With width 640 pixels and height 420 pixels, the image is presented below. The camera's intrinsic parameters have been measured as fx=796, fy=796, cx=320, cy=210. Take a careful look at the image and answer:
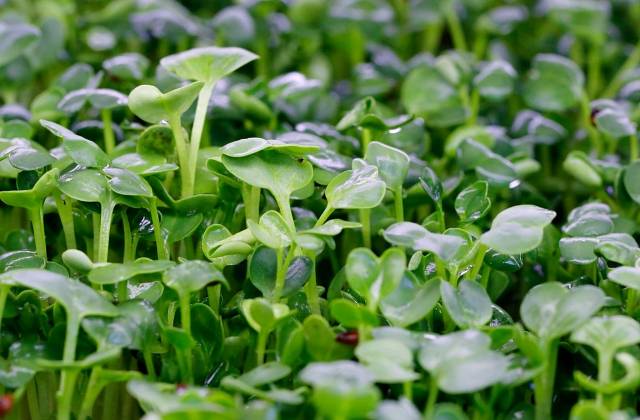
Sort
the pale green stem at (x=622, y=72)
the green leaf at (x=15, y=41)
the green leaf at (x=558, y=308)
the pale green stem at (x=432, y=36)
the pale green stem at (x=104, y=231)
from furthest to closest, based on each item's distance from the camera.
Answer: the pale green stem at (x=432, y=36)
the pale green stem at (x=622, y=72)
the green leaf at (x=15, y=41)
the pale green stem at (x=104, y=231)
the green leaf at (x=558, y=308)

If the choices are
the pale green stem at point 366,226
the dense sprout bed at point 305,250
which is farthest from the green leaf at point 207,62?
the pale green stem at point 366,226

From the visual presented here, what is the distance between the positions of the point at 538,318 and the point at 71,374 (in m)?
0.41

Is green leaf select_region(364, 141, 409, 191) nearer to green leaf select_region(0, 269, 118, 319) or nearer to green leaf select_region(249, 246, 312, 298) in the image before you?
green leaf select_region(249, 246, 312, 298)

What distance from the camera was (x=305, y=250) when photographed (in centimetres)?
78

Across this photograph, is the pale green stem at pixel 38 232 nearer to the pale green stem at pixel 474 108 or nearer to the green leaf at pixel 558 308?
the green leaf at pixel 558 308

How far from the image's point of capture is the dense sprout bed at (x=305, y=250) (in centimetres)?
→ 67

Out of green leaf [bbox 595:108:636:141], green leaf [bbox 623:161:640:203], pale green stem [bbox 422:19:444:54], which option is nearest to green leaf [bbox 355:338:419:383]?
green leaf [bbox 623:161:640:203]

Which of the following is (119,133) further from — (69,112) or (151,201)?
(151,201)

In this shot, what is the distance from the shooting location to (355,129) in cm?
107

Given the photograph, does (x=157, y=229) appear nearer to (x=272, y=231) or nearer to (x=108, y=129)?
(x=272, y=231)

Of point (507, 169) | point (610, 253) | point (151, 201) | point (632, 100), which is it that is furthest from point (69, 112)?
point (632, 100)

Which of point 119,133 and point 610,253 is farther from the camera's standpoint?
point 119,133

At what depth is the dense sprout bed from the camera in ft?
2.19

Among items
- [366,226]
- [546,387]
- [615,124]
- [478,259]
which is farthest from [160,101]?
[615,124]
